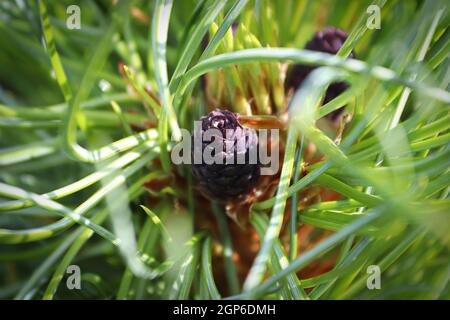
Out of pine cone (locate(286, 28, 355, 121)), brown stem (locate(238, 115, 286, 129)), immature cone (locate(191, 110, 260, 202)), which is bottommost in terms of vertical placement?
immature cone (locate(191, 110, 260, 202))

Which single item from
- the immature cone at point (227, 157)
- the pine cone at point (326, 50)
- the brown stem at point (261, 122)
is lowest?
the immature cone at point (227, 157)

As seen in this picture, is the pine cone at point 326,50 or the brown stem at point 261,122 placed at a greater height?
the pine cone at point 326,50

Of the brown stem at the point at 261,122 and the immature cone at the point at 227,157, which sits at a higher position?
the brown stem at the point at 261,122

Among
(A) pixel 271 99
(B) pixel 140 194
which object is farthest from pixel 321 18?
(B) pixel 140 194

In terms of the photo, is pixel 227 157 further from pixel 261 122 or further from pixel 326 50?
pixel 326 50

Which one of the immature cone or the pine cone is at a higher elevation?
the pine cone

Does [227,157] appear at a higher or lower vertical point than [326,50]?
lower

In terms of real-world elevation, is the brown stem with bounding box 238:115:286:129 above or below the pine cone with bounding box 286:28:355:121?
below

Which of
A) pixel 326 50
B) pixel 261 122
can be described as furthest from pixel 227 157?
pixel 326 50
